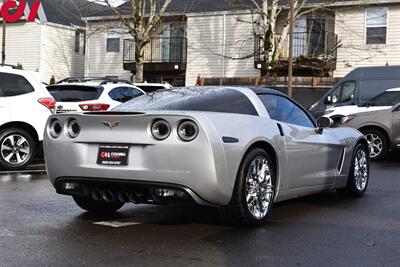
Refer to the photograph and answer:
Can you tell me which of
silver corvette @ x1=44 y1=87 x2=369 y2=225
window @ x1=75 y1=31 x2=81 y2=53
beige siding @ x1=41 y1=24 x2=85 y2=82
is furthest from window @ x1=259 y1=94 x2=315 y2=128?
window @ x1=75 y1=31 x2=81 y2=53

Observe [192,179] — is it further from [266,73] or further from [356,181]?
[266,73]

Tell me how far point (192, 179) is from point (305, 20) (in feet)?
77.4

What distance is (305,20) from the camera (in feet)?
91.0

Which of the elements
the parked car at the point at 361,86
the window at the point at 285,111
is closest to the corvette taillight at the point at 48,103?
the window at the point at 285,111

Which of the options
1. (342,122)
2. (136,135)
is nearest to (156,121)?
(136,135)

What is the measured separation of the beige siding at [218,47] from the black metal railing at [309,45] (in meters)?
1.04

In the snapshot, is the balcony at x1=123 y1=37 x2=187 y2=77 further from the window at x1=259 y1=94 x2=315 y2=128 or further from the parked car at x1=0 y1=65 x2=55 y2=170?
the window at x1=259 y1=94 x2=315 y2=128

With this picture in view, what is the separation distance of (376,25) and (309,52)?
312 centimetres

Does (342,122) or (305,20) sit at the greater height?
(305,20)

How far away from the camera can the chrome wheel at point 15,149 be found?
10.1 m

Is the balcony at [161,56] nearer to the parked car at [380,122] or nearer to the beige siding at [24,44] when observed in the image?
the beige siding at [24,44]

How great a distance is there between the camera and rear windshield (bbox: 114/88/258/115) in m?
6.10

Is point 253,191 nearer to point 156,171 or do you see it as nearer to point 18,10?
point 156,171

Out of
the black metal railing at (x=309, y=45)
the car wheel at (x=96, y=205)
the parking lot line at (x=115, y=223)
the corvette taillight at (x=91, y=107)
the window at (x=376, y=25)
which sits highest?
the window at (x=376, y=25)
